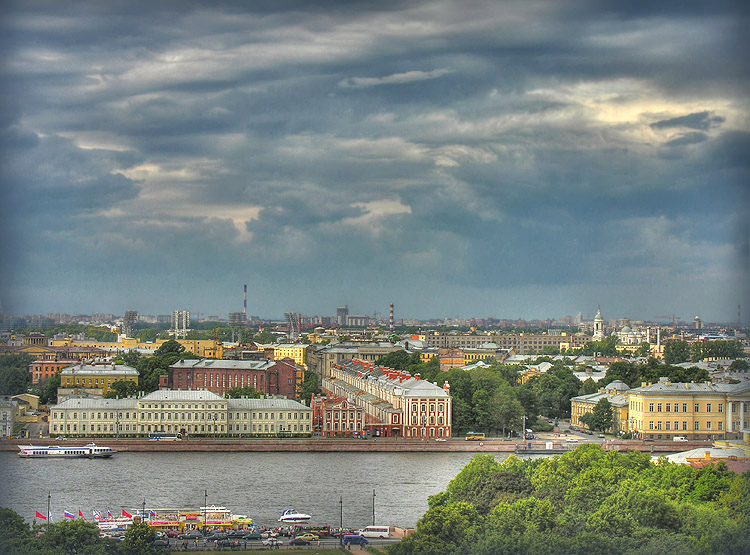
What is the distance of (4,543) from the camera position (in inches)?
341

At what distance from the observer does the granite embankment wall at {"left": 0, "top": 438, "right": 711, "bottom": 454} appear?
1873 cm

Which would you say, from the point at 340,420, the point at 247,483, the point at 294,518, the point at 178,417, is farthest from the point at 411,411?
the point at 294,518

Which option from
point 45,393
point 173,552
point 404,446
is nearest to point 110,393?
point 45,393

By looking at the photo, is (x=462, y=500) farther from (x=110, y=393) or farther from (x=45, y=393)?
(x=45, y=393)

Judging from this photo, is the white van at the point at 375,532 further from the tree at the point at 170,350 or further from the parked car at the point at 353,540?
the tree at the point at 170,350

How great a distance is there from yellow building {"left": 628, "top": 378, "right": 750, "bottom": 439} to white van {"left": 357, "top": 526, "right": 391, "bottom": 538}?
34.0 ft

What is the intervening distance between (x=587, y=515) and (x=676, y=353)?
2787 centimetres

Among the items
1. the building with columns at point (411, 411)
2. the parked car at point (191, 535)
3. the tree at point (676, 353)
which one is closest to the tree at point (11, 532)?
the parked car at point (191, 535)

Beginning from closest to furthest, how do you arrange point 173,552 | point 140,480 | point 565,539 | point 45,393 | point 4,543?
1. point 4,543
2. point 565,539
3. point 173,552
4. point 140,480
5. point 45,393

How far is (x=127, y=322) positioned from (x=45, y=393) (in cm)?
2909

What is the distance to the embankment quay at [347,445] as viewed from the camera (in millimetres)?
18719

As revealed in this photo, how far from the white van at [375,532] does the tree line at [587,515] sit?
1.90ft

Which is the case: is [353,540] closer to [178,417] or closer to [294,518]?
[294,518]

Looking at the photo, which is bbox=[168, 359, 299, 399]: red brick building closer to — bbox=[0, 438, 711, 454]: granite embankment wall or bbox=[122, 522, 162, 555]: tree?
bbox=[0, 438, 711, 454]: granite embankment wall
